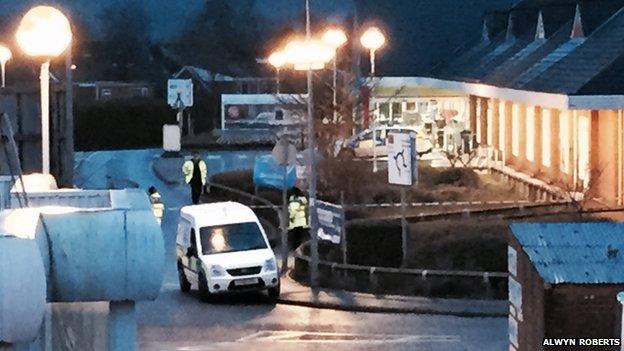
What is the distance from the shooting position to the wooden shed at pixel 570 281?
442 inches

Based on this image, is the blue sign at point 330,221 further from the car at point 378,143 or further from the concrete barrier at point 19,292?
the car at point 378,143

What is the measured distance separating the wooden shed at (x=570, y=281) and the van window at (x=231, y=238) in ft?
46.5

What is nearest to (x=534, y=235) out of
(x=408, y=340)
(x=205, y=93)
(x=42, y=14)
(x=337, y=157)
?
(x=42, y=14)

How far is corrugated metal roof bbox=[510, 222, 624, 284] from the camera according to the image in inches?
444

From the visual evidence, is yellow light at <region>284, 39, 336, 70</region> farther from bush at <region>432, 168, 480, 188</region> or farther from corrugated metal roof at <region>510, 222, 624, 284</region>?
corrugated metal roof at <region>510, 222, 624, 284</region>

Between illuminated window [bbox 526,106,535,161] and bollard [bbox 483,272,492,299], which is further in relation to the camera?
illuminated window [bbox 526,106,535,161]

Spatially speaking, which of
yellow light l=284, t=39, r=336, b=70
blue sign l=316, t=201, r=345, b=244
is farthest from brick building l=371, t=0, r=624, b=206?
blue sign l=316, t=201, r=345, b=244

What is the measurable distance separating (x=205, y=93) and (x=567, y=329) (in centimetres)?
7539

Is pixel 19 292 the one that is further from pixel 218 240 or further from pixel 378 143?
pixel 378 143

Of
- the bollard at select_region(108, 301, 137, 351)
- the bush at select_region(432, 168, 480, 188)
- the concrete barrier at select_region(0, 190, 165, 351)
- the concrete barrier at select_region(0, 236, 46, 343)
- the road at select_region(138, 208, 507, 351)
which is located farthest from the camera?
the bush at select_region(432, 168, 480, 188)

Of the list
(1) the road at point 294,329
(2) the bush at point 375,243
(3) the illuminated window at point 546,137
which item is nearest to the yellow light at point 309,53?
(2) the bush at point 375,243

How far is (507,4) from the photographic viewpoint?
192 ft

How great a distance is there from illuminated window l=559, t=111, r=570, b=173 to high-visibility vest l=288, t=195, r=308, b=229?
9.16m

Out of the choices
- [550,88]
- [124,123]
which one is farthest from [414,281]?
[124,123]
